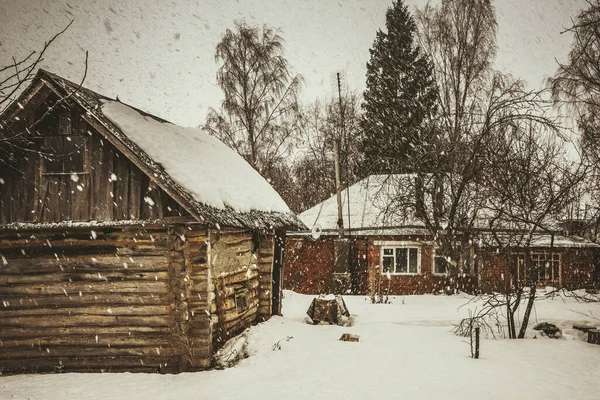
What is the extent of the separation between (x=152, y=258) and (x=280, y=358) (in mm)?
3347

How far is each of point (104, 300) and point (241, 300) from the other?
10.7 ft

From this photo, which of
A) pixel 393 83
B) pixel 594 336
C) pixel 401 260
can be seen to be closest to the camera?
pixel 594 336

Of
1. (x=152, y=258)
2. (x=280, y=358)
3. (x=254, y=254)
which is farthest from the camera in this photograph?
(x=254, y=254)

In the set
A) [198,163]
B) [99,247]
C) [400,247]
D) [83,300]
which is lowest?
[83,300]

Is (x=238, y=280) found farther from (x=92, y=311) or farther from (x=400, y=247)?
(x=400, y=247)

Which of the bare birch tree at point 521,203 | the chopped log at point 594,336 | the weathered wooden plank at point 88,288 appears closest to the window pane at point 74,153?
the weathered wooden plank at point 88,288

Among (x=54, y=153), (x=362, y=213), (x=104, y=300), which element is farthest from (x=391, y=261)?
(x=54, y=153)

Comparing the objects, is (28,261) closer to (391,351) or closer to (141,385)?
(141,385)

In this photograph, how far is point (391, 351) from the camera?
9922 mm

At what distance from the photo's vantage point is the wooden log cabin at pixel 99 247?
812 cm

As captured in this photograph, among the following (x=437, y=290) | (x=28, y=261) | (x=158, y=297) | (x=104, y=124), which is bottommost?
(x=437, y=290)

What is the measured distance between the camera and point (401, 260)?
68.8 feet

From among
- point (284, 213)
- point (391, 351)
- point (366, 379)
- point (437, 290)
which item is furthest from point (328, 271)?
point (366, 379)

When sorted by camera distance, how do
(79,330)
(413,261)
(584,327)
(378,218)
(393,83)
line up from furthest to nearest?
1. (393,83)
2. (378,218)
3. (413,261)
4. (584,327)
5. (79,330)
